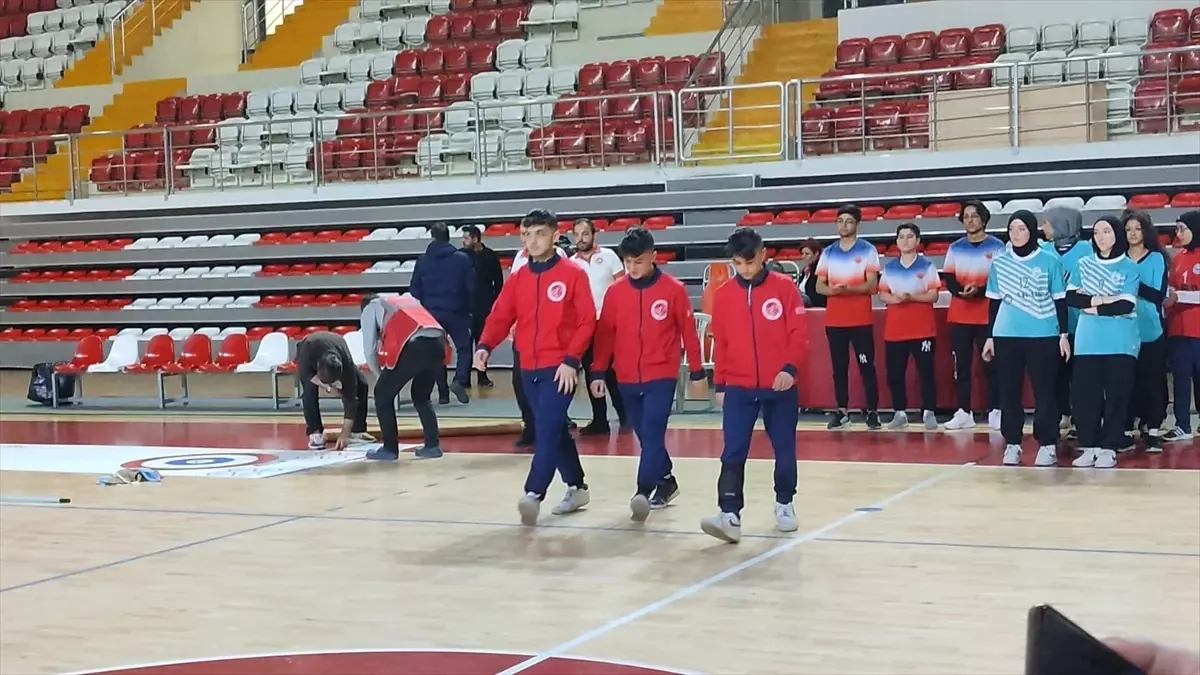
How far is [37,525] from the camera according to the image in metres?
8.00

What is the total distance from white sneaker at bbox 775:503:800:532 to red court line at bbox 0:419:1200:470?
2.67 meters

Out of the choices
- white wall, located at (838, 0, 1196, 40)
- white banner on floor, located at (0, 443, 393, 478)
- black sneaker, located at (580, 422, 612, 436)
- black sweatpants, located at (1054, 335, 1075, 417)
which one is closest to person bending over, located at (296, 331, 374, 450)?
white banner on floor, located at (0, 443, 393, 478)

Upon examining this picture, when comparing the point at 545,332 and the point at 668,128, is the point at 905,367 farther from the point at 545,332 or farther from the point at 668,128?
the point at 668,128

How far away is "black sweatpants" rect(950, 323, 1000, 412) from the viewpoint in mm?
11023

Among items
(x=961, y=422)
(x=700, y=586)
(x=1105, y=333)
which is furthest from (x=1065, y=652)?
(x=961, y=422)

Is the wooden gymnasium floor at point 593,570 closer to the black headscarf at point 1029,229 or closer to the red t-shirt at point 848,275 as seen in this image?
the black headscarf at point 1029,229

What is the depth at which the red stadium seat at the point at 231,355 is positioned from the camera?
608 inches

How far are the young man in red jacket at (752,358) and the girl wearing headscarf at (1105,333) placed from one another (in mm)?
2715

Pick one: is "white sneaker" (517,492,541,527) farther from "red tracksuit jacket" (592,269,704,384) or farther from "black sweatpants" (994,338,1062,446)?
"black sweatpants" (994,338,1062,446)

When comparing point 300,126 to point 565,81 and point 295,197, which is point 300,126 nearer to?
point 295,197

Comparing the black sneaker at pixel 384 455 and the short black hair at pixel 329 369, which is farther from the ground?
the short black hair at pixel 329 369

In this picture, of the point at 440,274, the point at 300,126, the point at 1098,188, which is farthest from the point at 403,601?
the point at 300,126

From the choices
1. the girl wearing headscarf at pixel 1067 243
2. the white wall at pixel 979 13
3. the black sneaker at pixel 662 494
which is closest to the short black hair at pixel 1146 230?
the girl wearing headscarf at pixel 1067 243

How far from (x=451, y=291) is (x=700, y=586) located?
7.50m
